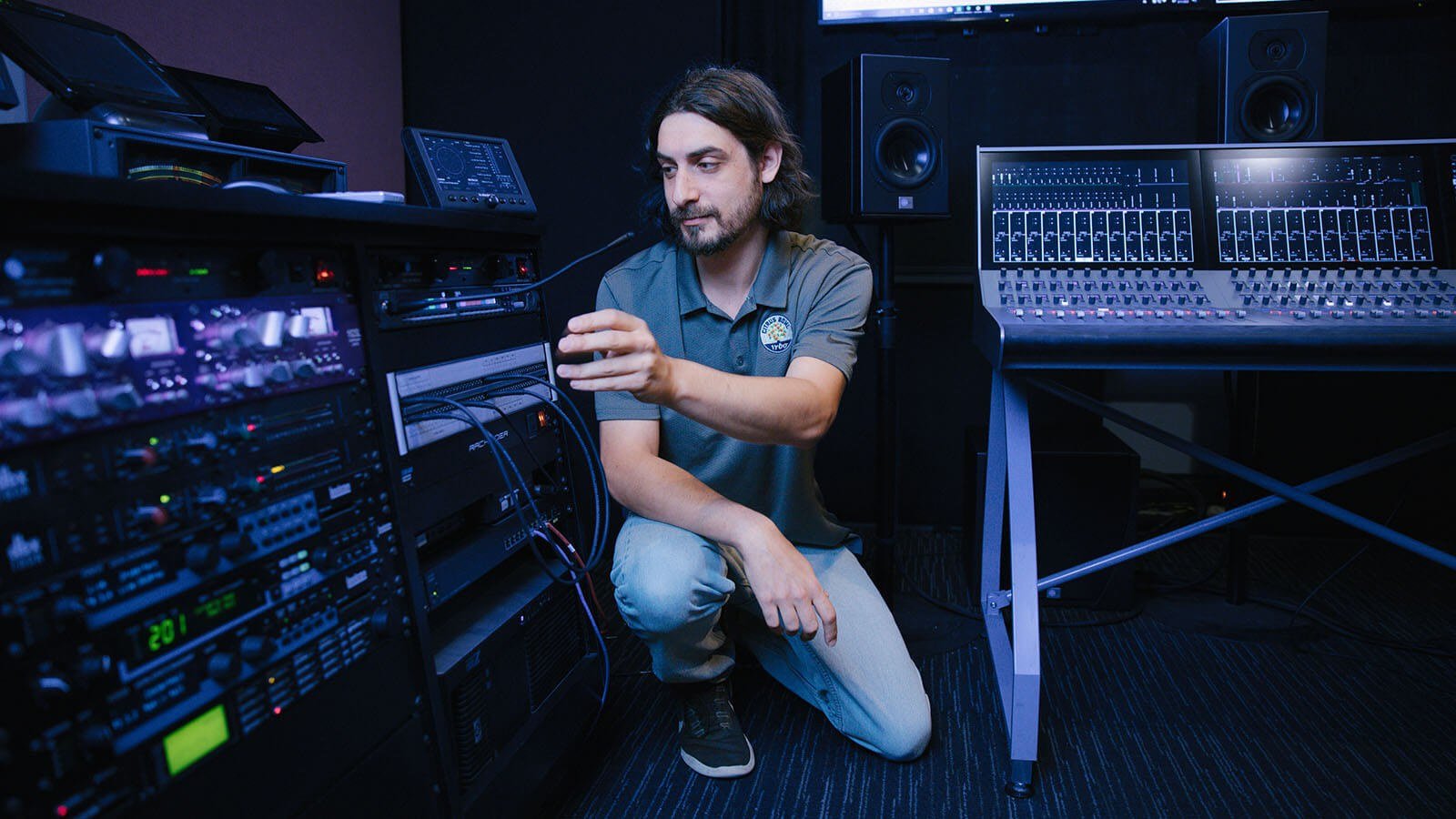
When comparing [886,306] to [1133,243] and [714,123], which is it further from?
[714,123]

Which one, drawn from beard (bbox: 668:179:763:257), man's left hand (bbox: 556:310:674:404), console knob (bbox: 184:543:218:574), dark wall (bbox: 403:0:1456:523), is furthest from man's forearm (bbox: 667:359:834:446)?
dark wall (bbox: 403:0:1456:523)

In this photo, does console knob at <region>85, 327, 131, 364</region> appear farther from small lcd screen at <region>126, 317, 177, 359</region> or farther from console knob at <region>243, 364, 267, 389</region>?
console knob at <region>243, 364, 267, 389</region>

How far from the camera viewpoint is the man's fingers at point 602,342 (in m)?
0.98

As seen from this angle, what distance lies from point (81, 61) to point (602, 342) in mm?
698

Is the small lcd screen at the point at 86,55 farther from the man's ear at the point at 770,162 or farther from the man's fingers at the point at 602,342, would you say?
the man's ear at the point at 770,162

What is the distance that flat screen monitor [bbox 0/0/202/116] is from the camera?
1.02 meters

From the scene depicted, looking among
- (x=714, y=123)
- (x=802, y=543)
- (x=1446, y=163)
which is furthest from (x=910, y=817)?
(x=1446, y=163)

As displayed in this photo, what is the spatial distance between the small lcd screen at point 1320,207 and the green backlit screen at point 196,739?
5.63 ft

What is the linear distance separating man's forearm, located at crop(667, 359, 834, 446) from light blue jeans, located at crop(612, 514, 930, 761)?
263 mm

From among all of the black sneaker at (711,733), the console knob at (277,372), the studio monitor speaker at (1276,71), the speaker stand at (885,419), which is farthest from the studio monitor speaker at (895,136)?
the console knob at (277,372)

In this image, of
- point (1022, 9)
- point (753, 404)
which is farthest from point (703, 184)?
point (1022, 9)

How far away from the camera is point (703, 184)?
5.14 ft

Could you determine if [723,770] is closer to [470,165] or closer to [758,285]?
[758,285]

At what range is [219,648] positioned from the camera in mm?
827
